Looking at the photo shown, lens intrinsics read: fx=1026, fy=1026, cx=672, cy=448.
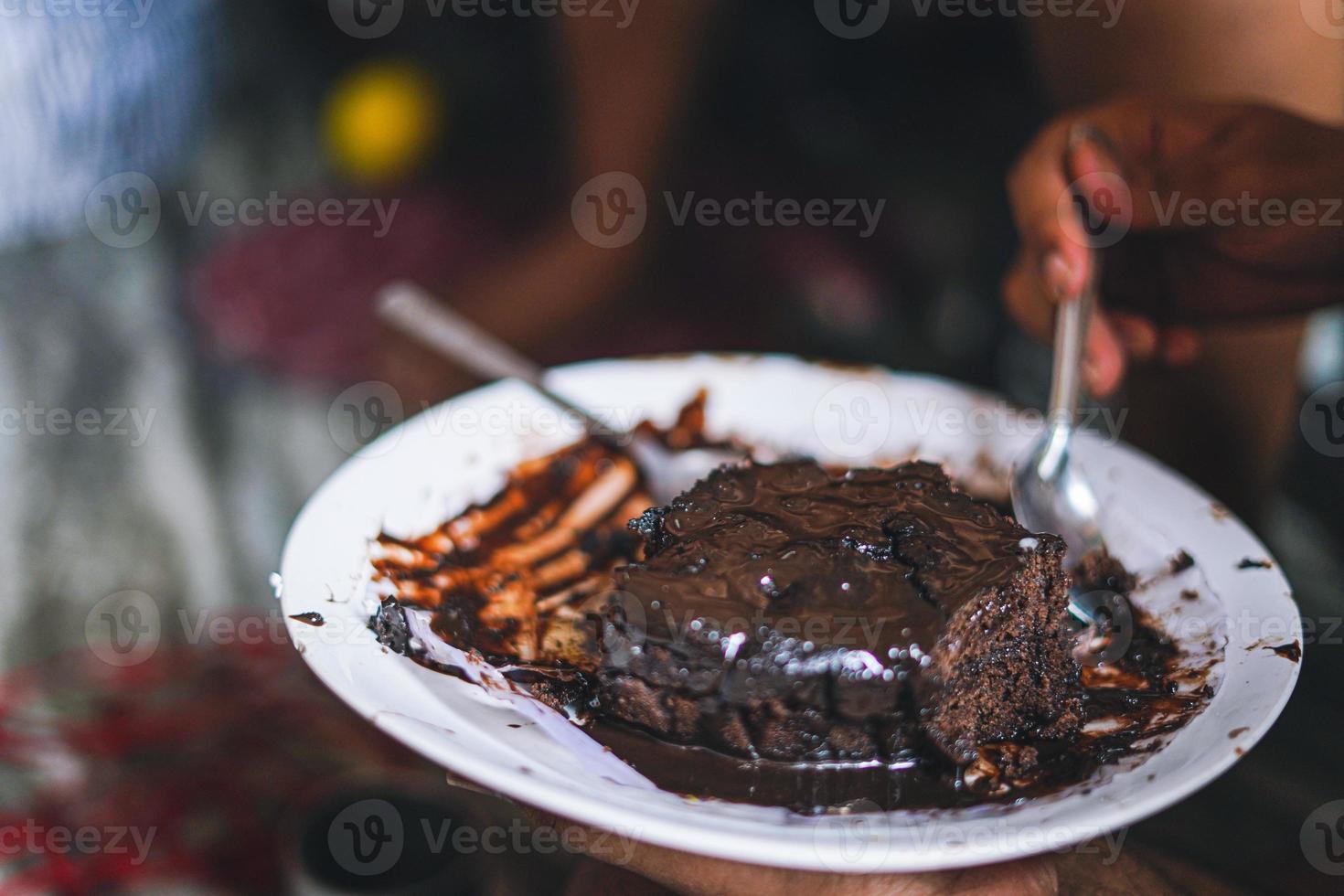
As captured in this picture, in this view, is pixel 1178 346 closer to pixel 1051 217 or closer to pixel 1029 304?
pixel 1029 304

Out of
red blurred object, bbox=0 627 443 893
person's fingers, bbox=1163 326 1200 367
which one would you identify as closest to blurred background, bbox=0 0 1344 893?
red blurred object, bbox=0 627 443 893

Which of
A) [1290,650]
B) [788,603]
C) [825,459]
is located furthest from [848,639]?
[825,459]

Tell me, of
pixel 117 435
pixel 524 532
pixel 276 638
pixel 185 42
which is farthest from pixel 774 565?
pixel 185 42

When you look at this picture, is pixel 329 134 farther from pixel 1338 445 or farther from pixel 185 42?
pixel 1338 445

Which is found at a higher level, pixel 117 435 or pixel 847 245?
pixel 847 245

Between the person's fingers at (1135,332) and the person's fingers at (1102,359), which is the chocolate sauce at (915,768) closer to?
the person's fingers at (1102,359)

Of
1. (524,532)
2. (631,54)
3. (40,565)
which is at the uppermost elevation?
(631,54)
